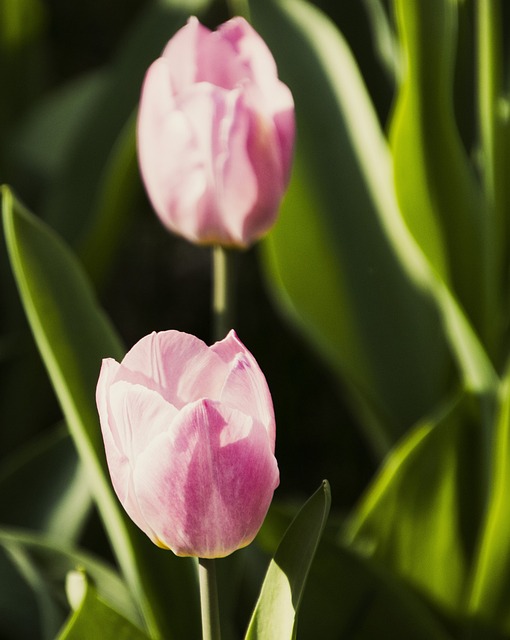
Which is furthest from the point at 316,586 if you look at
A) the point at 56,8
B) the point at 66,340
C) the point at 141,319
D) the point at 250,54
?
the point at 56,8

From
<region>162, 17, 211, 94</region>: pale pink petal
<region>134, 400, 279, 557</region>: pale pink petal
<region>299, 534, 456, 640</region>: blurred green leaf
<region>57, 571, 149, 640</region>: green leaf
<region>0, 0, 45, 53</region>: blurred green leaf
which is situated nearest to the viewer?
<region>134, 400, 279, 557</region>: pale pink petal

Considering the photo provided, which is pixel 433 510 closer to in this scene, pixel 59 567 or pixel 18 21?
pixel 59 567

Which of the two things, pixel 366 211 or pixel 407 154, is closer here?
pixel 407 154

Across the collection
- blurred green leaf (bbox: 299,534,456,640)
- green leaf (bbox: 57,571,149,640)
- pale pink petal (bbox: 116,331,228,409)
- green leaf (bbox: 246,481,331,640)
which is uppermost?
pale pink petal (bbox: 116,331,228,409)

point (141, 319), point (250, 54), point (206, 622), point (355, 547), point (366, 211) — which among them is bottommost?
point (141, 319)

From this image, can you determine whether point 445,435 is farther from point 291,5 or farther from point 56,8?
point 56,8

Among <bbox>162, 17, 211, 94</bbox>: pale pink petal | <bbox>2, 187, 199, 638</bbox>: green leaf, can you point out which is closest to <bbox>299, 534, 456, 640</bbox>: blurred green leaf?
<bbox>2, 187, 199, 638</bbox>: green leaf

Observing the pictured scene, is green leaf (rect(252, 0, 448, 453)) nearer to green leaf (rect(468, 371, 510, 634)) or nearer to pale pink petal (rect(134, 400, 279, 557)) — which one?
green leaf (rect(468, 371, 510, 634))

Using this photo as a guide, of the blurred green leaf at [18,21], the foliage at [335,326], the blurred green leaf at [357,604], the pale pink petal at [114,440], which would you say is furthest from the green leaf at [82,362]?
the blurred green leaf at [18,21]
